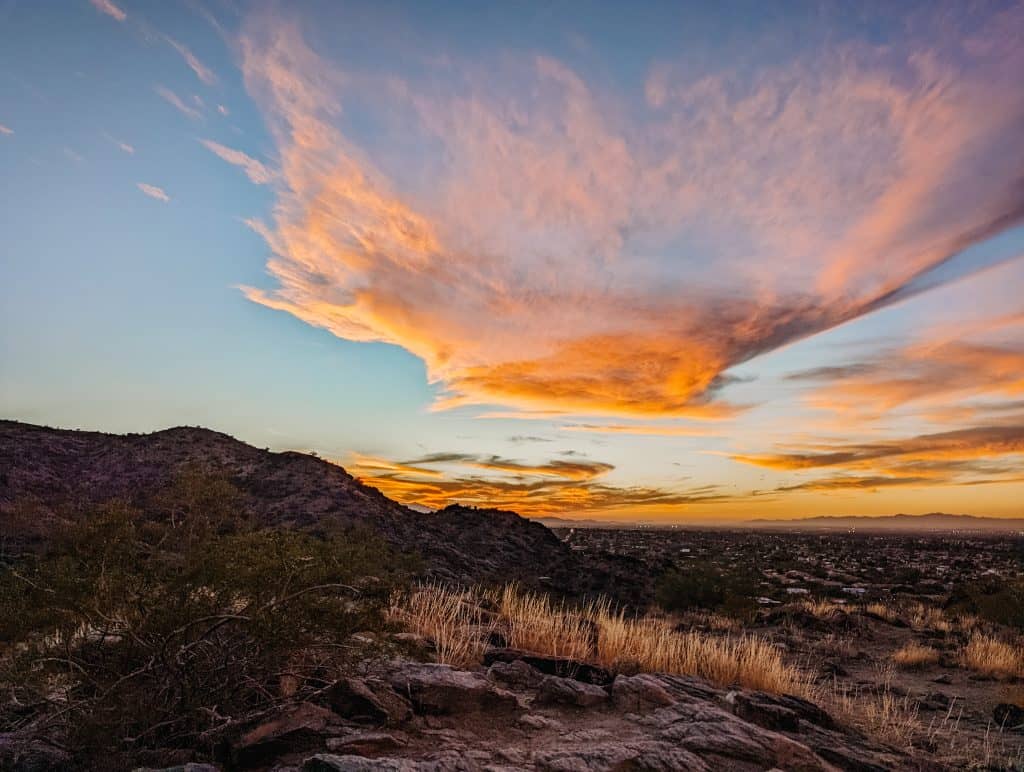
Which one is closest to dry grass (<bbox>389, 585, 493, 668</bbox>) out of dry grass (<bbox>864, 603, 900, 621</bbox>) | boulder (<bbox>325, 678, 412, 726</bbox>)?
boulder (<bbox>325, 678, 412, 726</bbox>)

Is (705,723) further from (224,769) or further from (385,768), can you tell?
(224,769)

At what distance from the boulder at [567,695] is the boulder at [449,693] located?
55cm

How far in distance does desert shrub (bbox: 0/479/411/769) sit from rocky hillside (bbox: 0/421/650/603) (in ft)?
53.7

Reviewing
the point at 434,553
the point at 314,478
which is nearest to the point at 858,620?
the point at 434,553

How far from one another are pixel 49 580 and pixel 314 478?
83.2ft

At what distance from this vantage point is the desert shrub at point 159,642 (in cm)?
599

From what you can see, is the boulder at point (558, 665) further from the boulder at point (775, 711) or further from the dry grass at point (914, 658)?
the dry grass at point (914, 658)

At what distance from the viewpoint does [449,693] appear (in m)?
7.43

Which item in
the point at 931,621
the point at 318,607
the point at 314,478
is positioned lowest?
the point at 931,621

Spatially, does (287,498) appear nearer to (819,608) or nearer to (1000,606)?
(819,608)

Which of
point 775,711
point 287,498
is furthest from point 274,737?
point 287,498

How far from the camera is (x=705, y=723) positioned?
708 cm

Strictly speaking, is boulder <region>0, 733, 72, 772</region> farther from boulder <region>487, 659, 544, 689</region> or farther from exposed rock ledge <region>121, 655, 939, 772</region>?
boulder <region>487, 659, 544, 689</region>

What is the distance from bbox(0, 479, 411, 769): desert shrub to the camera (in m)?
5.99
